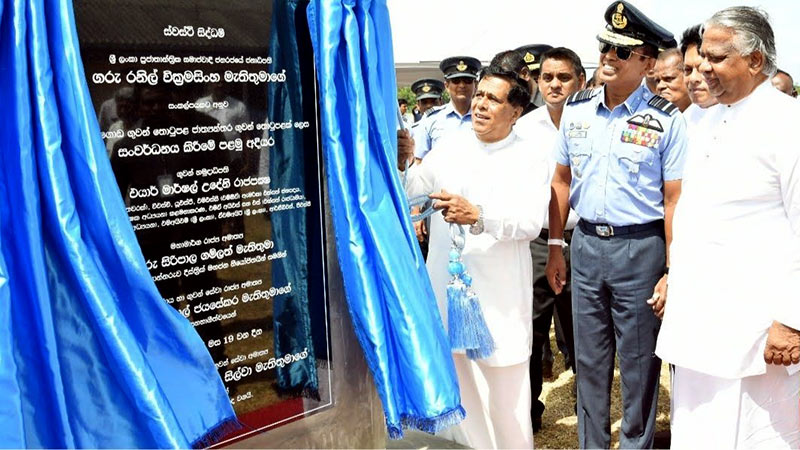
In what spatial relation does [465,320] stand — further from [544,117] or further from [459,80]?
[459,80]

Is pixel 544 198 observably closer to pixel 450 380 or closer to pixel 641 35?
pixel 641 35

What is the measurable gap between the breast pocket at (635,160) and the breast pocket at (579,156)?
0.19m

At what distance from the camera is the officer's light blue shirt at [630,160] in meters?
3.55

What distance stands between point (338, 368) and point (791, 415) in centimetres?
182

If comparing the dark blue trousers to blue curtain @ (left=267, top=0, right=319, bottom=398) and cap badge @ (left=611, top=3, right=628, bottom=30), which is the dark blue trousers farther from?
blue curtain @ (left=267, top=0, right=319, bottom=398)

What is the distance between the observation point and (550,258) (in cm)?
396

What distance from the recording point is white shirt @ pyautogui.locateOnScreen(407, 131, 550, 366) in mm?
3412

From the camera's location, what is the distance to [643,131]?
356 centimetres

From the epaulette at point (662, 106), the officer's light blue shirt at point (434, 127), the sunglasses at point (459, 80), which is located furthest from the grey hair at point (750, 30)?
the sunglasses at point (459, 80)

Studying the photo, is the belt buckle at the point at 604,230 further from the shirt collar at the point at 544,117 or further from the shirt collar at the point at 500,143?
the shirt collar at the point at 544,117

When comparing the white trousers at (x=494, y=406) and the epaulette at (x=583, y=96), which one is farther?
the epaulette at (x=583, y=96)

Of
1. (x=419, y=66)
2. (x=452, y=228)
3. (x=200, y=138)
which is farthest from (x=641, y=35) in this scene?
(x=419, y=66)

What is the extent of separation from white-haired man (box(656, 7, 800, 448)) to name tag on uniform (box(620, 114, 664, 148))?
1.38 feet

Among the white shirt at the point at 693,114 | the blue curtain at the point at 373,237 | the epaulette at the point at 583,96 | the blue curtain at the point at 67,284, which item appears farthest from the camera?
the white shirt at the point at 693,114
